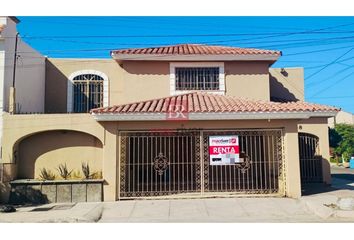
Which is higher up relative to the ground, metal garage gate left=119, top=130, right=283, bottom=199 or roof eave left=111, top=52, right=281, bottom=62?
roof eave left=111, top=52, right=281, bottom=62

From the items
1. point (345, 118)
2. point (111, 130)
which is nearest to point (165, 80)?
point (111, 130)

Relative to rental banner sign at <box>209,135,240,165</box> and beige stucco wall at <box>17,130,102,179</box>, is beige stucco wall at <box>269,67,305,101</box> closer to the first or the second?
rental banner sign at <box>209,135,240,165</box>

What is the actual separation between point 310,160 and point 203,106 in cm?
662

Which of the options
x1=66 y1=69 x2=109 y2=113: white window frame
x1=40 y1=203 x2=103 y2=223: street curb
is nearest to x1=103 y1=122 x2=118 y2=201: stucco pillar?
x1=40 y1=203 x2=103 y2=223: street curb

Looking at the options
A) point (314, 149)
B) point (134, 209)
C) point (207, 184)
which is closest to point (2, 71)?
point (134, 209)

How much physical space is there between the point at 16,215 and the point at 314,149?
40.0 ft

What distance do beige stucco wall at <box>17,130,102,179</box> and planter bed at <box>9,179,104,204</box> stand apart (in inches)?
35.6

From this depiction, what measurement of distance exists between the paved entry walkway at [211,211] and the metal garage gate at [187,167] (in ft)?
2.56

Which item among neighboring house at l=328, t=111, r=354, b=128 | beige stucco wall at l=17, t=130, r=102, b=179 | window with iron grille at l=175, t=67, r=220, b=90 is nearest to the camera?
beige stucco wall at l=17, t=130, r=102, b=179

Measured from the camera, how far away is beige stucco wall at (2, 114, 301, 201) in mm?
10586

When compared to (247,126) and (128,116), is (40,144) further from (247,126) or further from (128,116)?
(247,126)

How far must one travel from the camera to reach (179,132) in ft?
36.1

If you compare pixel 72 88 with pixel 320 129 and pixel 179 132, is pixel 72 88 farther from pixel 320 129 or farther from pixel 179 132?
pixel 320 129

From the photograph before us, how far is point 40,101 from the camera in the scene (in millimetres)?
14875
